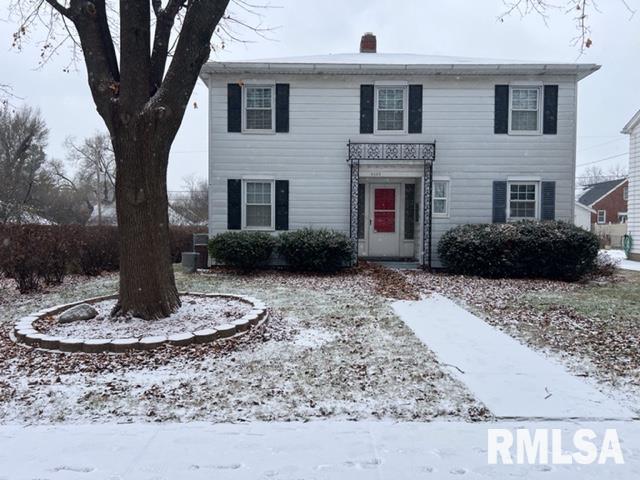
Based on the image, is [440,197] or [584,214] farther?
[584,214]

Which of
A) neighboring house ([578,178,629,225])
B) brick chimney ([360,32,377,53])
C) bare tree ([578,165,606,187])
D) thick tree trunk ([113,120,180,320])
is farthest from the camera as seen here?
bare tree ([578,165,606,187])

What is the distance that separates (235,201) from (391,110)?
4.89m

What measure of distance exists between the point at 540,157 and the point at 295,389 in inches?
435

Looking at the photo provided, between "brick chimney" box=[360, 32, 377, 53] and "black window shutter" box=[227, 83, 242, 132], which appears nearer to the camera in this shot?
"black window shutter" box=[227, 83, 242, 132]

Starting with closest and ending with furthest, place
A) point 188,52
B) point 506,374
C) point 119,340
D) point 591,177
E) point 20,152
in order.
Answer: point 506,374 < point 119,340 < point 188,52 < point 20,152 < point 591,177

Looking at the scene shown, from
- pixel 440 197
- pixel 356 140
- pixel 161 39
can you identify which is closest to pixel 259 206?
pixel 356 140

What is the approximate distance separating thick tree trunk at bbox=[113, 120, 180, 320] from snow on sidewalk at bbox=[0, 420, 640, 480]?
256 cm

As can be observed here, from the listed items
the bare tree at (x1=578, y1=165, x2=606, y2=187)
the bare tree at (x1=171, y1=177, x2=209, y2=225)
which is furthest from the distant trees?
the bare tree at (x1=171, y1=177, x2=209, y2=225)

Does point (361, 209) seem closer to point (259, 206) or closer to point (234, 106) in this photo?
point (259, 206)

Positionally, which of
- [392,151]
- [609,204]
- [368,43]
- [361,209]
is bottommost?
[361,209]

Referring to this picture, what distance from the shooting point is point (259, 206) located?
12.4m

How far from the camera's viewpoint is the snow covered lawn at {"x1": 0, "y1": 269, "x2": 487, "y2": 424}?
136 inches

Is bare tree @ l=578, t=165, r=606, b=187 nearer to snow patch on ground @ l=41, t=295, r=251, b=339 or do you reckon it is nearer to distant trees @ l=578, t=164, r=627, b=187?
distant trees @ l=578, t=164, r=627, b=187

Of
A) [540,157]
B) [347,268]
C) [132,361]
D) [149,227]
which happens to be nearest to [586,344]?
[132,361]
